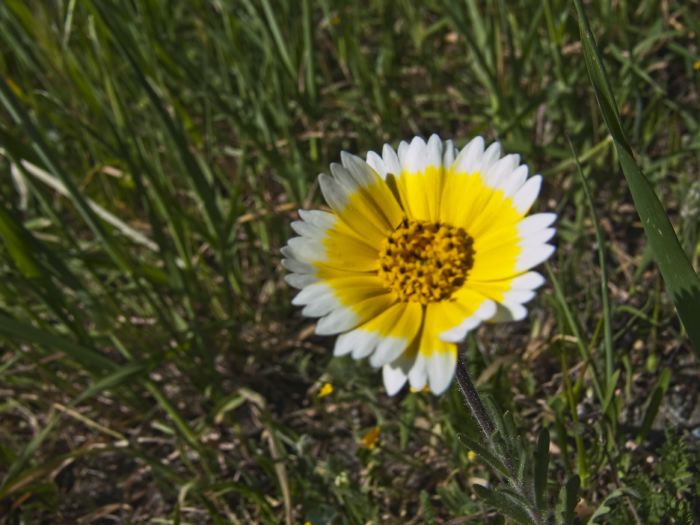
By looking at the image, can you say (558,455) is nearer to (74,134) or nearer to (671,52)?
(671,52)

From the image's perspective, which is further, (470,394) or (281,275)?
(281,275)

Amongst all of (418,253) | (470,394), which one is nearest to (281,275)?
(418,253)

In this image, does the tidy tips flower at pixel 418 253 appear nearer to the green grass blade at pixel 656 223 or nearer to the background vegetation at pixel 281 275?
the green grass blade at pixel 656 223

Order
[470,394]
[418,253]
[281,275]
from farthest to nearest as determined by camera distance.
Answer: [281,275], [418,253], [470,394]

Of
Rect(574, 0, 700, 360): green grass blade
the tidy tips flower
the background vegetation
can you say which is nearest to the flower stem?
the tidy tips flower

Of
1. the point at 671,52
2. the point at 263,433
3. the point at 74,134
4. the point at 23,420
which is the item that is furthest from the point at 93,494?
the point at 671,52

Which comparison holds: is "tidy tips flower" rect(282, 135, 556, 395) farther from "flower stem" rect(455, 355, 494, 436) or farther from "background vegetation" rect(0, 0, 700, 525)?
"background vegetation" rect(0, 0, 700, 525)

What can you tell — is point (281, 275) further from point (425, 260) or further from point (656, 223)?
point (656, 223)
